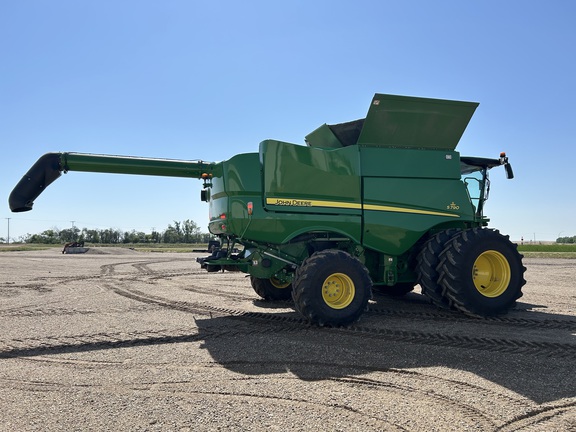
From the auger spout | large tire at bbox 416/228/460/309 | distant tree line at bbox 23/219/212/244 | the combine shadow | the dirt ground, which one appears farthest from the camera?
distant tree line at bbox 23/219/212/244

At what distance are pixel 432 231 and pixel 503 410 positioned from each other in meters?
4.96

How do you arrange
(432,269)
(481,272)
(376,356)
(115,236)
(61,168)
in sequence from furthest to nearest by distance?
1. (115,236)
2. (481,272)
3. (61,168)
4. (432,269)
5. (376,356)

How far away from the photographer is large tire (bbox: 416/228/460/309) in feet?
24.6

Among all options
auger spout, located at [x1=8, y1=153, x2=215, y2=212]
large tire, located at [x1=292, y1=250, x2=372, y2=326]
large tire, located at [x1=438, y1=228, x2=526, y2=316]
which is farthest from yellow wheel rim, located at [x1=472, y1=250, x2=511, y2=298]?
auger spout, located at [x1=8, y1=153, x2=215, y2=212]

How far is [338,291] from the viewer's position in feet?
22.6

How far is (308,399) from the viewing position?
3732 millimetres

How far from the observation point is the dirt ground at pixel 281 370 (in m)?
3.35

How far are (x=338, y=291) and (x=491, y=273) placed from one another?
10.4 ft

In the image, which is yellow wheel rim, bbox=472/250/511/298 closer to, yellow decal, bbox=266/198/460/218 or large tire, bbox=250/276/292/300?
yellow decal, bbox=266/198/460/218

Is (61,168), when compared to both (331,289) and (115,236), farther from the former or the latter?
(115,236)

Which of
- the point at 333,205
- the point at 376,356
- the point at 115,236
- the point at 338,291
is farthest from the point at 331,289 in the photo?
the point at 115,236

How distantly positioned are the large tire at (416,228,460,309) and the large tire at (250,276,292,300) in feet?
10.0

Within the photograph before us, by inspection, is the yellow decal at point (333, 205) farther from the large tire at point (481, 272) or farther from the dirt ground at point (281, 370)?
the dirt ground at point (281, 370)

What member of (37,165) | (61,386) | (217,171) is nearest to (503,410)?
(61,386)
